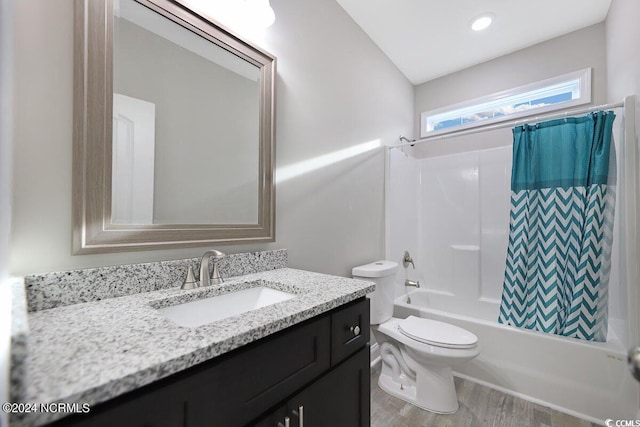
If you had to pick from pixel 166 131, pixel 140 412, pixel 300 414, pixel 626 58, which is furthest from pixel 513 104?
pixel 140 412

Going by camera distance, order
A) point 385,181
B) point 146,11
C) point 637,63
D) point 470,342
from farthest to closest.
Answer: point 385,181 → point 470,342 → point 637,63 → point 146,11

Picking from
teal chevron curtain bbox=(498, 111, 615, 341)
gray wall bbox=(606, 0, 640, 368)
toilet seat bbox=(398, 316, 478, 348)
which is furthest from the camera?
teal chevron curtain bbox=(498, 111, 615, 341)

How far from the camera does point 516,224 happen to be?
1.96 m

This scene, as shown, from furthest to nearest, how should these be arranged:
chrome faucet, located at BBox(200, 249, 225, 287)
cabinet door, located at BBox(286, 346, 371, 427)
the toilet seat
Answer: the toilet seat < chrome faucet, located at BBox(200, 249, 225, 287) < cabinet door, located at BBox(286, 346, 371, 427)

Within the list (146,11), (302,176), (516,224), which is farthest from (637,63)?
(146,11)

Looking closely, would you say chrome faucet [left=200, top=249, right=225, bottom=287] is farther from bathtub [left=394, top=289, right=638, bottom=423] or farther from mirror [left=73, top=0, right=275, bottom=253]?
bathtub [left=394, top=289, right=638, bottom=423]

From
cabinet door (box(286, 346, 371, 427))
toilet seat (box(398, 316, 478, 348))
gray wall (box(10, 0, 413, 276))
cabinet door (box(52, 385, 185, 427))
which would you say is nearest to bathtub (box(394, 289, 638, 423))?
toilet seat (box(398, 316, 478, 348))

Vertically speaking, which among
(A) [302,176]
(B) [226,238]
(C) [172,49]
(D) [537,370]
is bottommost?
(D) [537,370]

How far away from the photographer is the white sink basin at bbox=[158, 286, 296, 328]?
0.91 metres

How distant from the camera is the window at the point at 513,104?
227 centimetres

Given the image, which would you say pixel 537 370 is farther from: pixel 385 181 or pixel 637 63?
pixel 637 63

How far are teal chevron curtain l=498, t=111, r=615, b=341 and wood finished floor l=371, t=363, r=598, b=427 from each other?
470 millimetres

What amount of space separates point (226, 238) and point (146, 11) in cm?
90

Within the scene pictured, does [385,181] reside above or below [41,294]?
above
